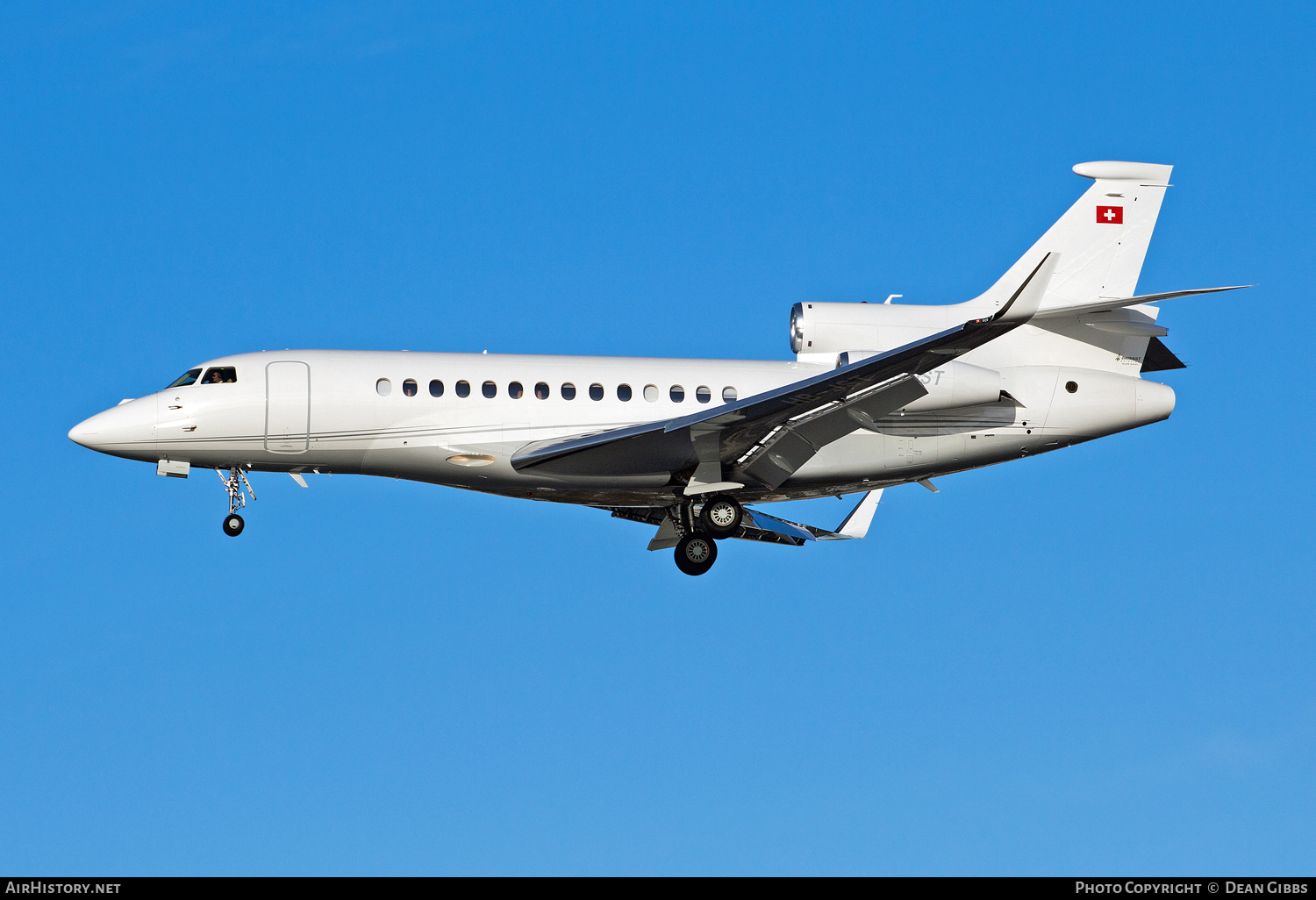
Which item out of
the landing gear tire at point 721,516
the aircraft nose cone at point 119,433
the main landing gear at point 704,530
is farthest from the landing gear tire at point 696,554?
the aircraft nose cone at point 119,433

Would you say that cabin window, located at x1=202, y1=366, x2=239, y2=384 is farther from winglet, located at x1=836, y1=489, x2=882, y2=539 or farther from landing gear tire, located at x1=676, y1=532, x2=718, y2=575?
winglet, located at x1=836, y1=489, x2=882, y2=539

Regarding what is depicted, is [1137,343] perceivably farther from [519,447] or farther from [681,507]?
[519,447]

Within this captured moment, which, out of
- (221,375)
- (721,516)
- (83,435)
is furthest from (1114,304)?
(83,435)

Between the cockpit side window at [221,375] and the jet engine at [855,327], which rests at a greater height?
the jet engine at [855,327]

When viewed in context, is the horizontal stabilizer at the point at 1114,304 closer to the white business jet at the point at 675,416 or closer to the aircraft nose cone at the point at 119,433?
the white business jet at the point at 675,416

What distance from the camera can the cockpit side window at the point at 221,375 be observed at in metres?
24.7

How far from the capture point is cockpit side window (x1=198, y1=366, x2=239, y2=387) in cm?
2472

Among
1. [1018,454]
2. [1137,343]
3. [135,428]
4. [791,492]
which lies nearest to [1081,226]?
[1137,343]

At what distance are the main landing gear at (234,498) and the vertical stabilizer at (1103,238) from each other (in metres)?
13.1

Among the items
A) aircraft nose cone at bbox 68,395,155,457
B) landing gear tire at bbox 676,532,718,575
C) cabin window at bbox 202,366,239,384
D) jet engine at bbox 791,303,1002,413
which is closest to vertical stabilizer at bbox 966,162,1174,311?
jet engine at bbox 791,303,1002,413

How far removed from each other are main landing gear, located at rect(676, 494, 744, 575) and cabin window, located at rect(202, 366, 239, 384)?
7.76 m

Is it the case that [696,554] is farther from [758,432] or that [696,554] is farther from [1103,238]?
[1103,238]

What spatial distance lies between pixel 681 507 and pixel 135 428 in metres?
9.08
